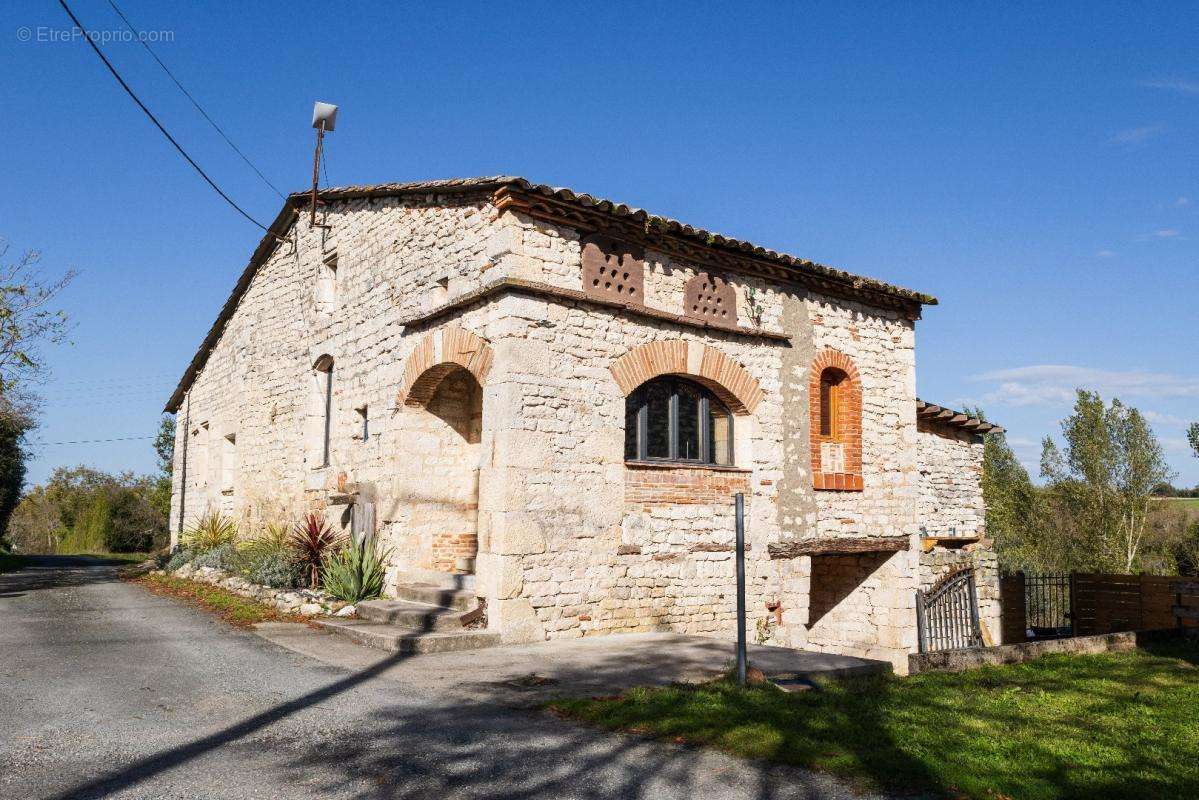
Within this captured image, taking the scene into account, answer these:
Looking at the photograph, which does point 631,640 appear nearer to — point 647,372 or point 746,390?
point 647,372

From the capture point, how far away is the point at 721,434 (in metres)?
10.7

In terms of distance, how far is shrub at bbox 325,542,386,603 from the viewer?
1000 centimetres

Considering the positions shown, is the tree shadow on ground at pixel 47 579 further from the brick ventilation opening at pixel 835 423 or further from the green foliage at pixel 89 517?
the green foliage at pixel 89 517

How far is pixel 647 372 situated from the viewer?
379 inches

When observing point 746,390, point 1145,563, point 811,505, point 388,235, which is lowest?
point 1145,563

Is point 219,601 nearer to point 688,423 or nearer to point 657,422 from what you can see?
point 657,422

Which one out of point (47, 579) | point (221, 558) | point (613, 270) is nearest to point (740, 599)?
point (613, 270)

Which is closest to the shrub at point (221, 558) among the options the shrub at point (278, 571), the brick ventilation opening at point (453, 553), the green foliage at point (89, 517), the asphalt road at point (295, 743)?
the shrub at point (278, 571)

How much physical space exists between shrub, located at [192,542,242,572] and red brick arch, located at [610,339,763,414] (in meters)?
6.87

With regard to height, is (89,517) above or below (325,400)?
below

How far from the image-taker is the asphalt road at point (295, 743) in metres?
3.92

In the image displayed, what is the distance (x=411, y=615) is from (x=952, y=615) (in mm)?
7511

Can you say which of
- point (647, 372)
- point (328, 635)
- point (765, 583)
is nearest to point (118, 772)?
point (328, 635)

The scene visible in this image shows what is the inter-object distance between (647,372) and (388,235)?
4.17 m
